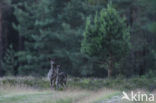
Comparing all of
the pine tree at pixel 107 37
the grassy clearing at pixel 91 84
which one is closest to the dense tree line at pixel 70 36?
the pine tree at pixel 107 37

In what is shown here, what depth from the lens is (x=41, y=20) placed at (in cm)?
4103

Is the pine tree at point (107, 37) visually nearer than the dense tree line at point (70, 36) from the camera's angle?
Yes

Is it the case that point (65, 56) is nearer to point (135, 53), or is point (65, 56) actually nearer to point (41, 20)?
point (41, 20)

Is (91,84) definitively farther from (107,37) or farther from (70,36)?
(70,36)

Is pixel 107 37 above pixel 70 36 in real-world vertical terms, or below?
below

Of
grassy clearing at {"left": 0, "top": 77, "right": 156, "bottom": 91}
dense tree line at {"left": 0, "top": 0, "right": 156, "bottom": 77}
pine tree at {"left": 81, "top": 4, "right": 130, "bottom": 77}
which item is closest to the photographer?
grassy clearing at {"left": 0, "top": 77, "right": 156, "bottom": 91}

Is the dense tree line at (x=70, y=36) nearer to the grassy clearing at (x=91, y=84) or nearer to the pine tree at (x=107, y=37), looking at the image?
the pine tree at (x=107, y=37)

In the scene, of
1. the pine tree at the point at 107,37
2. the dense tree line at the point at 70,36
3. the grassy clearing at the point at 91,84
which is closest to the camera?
the grassy clearing at the point at 91,84

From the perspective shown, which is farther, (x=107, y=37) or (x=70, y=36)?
(x=70, y=36)

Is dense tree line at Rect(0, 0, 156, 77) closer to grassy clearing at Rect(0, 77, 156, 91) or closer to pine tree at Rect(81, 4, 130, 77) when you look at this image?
pine tree at Rect(81, 4, 130, 77)

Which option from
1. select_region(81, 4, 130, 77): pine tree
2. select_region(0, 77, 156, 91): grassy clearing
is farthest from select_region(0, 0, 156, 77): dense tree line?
select_region(0, 77, 156, 91): grassy clearing

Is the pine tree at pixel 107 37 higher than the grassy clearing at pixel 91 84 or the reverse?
higher

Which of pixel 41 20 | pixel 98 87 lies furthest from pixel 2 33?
pixel 98 87

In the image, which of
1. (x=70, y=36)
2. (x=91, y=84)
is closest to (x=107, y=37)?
(x=91, y=84)
